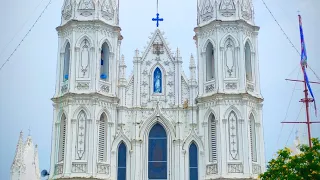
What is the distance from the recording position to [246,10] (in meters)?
32.8

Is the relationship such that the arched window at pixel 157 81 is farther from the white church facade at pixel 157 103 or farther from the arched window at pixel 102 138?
the arched window at pixel 102 138

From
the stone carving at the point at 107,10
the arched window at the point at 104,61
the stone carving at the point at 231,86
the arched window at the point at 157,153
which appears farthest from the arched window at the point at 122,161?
the stone carving at the point at 107,10

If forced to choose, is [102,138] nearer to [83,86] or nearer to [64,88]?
[83,86]

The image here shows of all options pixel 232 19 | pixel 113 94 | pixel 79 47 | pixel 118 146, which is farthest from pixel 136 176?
pixel 232 19

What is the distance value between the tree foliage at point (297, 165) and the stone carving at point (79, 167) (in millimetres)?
10495

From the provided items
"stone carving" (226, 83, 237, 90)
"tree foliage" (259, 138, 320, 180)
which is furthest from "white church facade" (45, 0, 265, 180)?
"tree foliage" (259, 138, 320, 180)

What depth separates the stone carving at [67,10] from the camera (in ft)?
108

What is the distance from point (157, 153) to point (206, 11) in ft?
28.9

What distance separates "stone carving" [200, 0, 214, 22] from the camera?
32688 millimetres

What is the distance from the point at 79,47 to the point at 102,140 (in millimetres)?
5465

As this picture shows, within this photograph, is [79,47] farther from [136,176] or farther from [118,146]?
Result: [136,176]

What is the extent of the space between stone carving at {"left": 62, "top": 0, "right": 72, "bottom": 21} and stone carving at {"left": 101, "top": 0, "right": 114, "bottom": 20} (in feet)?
6.38

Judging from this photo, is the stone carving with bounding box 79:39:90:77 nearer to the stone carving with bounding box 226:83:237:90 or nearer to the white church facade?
the white church facade

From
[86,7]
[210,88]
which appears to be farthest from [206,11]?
[86,7]
